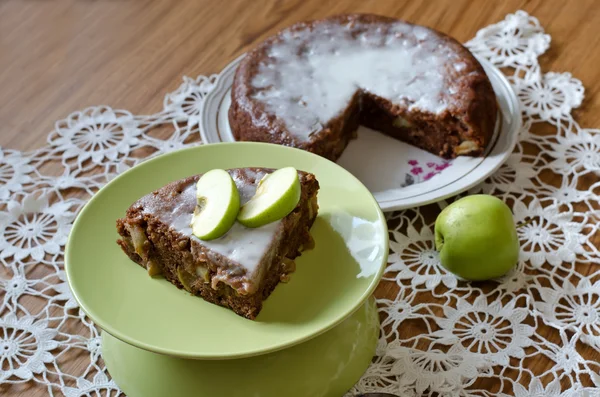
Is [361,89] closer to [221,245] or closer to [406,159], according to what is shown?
[406,159]

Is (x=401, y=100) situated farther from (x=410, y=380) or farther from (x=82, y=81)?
(x=82, y=81)

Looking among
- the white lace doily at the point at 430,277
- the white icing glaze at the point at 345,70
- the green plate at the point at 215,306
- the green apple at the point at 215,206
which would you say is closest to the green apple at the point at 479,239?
the white lace doily at the point at 430,277

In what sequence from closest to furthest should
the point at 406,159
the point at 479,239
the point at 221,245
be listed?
the point at 221,245 < the point at 479,239 < the point at 406,159

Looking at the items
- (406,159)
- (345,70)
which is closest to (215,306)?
(406,159)

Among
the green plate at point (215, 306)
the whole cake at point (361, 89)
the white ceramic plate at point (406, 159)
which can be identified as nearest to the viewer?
the green plate at point (215, 306)

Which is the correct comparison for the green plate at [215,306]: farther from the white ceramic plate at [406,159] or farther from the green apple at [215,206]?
the white ceramic plate at [406,159]

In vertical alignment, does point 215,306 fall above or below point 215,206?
below
